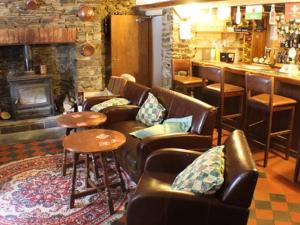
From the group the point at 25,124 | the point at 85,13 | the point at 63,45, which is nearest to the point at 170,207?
the point at 25,124

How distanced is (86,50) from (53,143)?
6.07 ft

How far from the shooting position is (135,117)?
4.11m

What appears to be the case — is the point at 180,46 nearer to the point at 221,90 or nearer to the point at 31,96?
the point at 221,90

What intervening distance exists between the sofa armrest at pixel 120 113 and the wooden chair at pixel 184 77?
1206mm

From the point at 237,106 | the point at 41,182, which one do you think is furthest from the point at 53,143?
the point at 237,106

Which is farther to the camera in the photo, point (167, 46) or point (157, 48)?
point (157, 48)

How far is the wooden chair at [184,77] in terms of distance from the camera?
196 inches

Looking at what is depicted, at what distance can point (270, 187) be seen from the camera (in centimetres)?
331

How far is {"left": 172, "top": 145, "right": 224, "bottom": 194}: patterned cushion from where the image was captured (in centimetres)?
195

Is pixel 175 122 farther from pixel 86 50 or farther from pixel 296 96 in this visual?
pixel 86 50

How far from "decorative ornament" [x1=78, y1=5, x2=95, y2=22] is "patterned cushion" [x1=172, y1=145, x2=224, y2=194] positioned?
402 cm

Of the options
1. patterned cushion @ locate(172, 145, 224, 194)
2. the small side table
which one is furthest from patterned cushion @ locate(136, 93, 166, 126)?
patterned cushion @ locate(172, 145, 224, 194)

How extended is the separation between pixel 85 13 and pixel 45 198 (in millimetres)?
3407

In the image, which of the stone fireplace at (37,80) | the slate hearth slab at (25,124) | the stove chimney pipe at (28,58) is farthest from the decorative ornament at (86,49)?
the slate hearth slab at (25,124)
